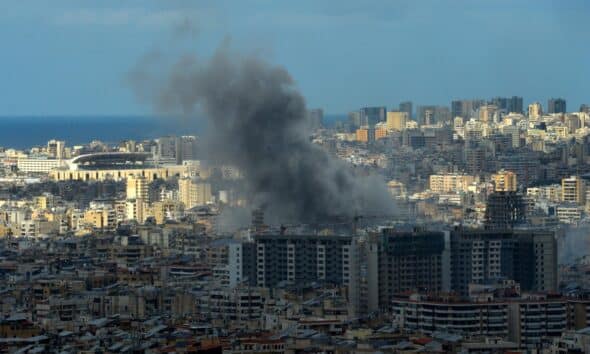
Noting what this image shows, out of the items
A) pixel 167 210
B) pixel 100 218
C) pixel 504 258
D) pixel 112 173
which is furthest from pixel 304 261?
pixel 112 173

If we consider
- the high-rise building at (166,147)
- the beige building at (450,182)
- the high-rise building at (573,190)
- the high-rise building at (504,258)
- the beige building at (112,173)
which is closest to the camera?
the high-rise building at (504,258)

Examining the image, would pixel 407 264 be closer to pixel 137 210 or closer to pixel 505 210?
pixel 505 210

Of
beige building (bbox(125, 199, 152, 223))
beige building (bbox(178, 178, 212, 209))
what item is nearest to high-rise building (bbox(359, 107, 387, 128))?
beige building (bbox(178, 178, 212, 209))

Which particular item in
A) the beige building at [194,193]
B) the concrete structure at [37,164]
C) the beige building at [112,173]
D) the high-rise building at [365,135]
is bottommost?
the beige building at [194,193]

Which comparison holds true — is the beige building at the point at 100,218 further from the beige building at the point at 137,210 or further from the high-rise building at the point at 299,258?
the high-rise building at the point at 299,258

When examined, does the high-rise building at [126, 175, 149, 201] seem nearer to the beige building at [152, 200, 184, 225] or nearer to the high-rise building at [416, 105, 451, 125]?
the beige building at [152, 200, 184, 225]

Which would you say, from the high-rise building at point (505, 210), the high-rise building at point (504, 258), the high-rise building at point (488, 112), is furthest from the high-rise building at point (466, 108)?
the high-rise building at point (504, 258)

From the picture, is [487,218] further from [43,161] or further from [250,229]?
[43,161]
